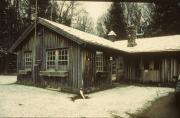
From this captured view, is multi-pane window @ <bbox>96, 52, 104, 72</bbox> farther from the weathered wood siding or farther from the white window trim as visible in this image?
the white window trim

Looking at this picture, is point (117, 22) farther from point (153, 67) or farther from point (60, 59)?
point (60, 59)

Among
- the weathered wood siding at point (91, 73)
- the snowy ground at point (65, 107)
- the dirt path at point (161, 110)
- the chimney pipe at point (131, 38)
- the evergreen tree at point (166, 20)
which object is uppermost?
the evergreen tree at point (166, 20)

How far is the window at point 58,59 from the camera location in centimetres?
1348

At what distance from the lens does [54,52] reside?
14.2 metres

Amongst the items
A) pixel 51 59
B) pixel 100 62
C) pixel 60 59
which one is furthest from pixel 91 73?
pixel 51 59

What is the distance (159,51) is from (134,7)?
110 feet

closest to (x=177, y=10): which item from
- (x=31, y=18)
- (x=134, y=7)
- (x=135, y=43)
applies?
(x=134, y=7)

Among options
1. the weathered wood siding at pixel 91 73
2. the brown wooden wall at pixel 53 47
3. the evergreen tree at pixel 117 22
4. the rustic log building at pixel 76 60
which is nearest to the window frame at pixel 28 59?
the rustic log building at pixel 76 60

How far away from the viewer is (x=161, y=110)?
9047mm

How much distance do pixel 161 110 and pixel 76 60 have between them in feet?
18.7

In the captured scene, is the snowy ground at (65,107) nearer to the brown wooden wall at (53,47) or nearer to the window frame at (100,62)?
the brown wooden wall at (53,47)

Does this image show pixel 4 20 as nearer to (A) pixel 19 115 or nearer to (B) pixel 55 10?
(B) pixel 55 10

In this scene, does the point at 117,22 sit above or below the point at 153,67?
above

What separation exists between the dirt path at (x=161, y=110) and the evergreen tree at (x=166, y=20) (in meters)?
27.9
